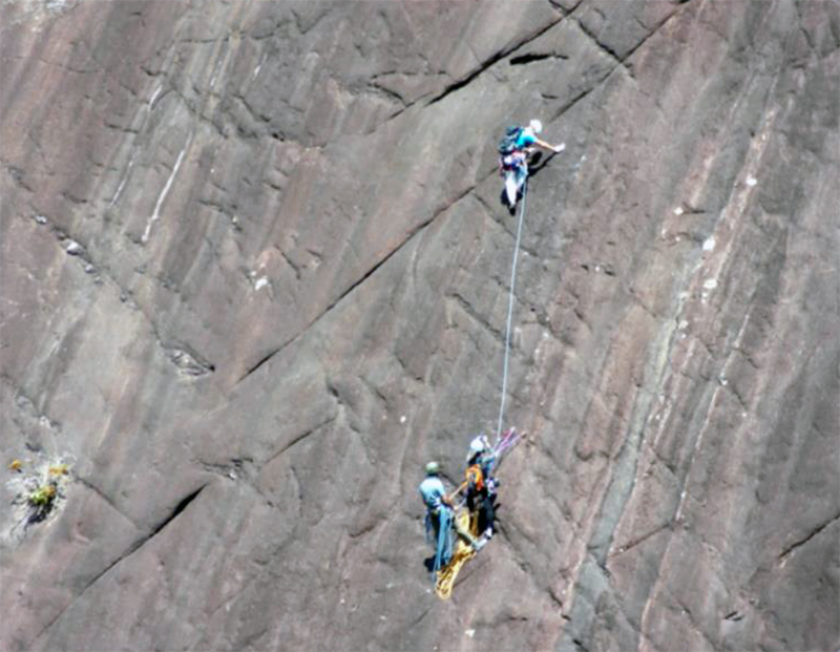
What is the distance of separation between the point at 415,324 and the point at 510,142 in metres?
1.78

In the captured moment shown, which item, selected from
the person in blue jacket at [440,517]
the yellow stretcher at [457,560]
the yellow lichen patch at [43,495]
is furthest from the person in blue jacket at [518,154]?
the yellow lichen patch at [43,495]

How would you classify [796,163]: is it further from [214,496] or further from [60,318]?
[60,318]

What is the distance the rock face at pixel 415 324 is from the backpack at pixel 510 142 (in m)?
0.24

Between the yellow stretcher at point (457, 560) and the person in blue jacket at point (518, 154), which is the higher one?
the person in blue jacket at point (518, 154)

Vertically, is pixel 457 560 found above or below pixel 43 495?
below

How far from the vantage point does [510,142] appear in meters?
14.3

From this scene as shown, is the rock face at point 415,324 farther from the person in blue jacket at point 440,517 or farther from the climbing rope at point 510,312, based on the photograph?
the person in blue jacket at point 440,517

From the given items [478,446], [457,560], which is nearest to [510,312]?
[478,446]

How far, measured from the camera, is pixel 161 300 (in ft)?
51.5

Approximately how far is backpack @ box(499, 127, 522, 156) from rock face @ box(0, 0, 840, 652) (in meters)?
0.24

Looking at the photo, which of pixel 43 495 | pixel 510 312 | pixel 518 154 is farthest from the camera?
pixel 43 495

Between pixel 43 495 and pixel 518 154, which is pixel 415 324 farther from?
pixel 43 495

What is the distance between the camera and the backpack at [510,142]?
1429 cm

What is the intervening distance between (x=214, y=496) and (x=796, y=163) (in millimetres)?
5860
